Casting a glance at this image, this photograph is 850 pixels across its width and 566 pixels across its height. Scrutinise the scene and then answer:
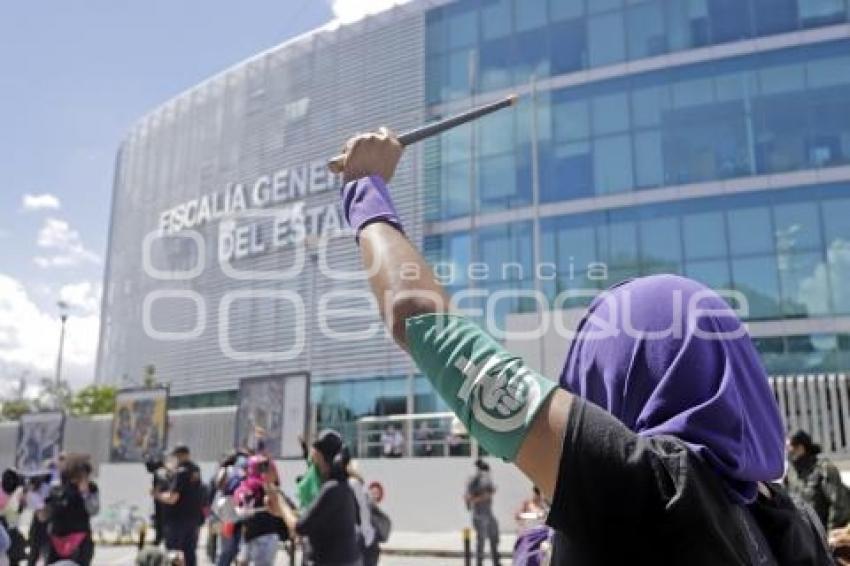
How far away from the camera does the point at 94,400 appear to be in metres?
43.1

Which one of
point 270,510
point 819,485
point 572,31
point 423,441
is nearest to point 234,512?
point 270,510

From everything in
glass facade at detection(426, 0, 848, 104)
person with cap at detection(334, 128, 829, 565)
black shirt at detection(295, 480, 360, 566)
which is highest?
glass facade at detection(426, 0, 848, 104)

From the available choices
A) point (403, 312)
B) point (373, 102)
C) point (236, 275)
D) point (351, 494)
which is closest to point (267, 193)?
point (236, 275)

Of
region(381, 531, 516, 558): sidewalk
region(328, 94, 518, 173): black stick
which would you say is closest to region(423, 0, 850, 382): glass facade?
region(381, 531, 516, 558): sidewalk

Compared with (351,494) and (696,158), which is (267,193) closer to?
(696,158)

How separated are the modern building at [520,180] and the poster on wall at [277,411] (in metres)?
6.47

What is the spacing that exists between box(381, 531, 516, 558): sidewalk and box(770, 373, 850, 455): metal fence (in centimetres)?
774

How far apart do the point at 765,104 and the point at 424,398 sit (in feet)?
50.7

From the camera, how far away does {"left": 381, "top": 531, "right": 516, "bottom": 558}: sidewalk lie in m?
15.7

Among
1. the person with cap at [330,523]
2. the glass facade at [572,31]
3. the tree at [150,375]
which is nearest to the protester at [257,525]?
the person with cap at [330,523]

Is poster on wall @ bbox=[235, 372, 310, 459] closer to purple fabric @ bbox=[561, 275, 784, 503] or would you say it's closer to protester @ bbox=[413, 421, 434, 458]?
protester @ bbox=[413, 421, 434, 458]

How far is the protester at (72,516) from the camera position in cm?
725

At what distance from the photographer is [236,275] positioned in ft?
122

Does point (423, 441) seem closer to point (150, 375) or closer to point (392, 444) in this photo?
point (392, 444)
